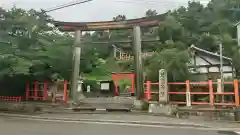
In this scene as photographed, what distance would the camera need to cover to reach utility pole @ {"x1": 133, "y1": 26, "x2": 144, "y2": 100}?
20047 mm

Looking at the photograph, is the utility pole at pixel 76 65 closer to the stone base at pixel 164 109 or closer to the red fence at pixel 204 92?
the red fence at pixel 204 92

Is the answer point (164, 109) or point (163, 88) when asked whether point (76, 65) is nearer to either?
point (163, 88)

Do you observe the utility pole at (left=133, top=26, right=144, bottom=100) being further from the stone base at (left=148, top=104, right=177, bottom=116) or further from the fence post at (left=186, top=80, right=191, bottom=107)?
the fence post at (left=186, top=80, right=191, bottom=107)

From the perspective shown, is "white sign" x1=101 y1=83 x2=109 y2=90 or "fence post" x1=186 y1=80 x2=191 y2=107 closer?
"fence post" x1=186 y1=80 x2=191 y2=107

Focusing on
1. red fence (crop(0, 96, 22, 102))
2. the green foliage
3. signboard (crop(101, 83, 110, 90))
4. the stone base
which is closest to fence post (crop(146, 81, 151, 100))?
the green foliage

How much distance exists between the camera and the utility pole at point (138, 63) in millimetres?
20047

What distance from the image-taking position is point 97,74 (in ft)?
144

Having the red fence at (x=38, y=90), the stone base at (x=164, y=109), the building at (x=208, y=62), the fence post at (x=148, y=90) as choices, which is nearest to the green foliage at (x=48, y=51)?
the red fence at (x=38, y=90)

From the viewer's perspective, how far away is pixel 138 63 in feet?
68.5

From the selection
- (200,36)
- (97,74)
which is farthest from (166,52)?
(97,74)

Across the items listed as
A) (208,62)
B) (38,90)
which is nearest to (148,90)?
(38,90)

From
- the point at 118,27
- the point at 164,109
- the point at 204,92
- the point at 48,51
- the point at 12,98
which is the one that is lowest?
the point at 164,109

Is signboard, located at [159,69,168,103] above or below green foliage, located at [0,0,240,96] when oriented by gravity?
below

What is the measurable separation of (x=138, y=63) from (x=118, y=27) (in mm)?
3640
